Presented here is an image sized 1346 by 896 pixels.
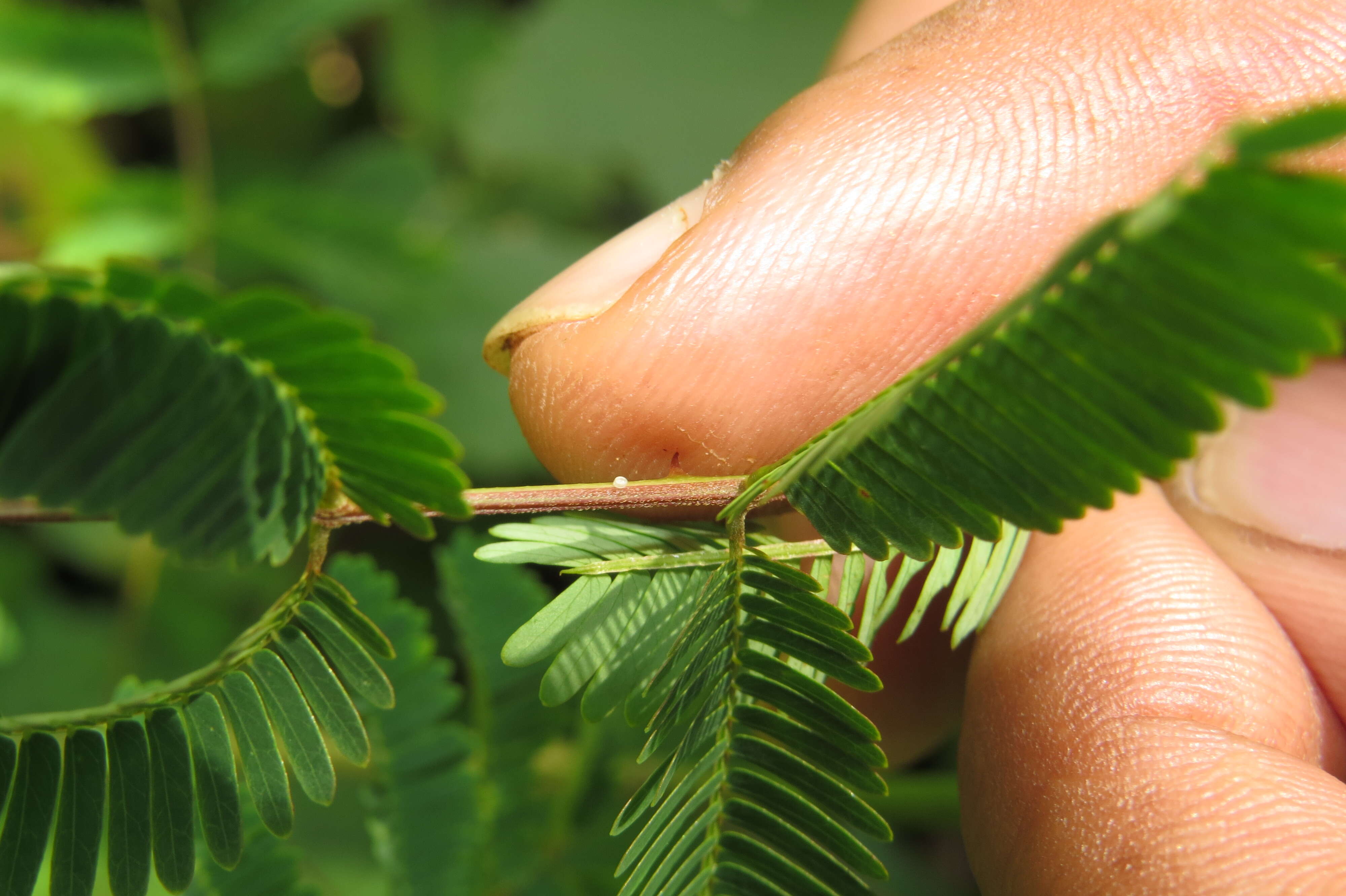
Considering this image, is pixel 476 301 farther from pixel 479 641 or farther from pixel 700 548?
pixel 700 548

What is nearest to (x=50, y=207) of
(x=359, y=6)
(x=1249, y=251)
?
(x=359, y=6)

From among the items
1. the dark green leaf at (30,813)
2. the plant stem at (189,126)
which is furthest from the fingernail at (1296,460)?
the plant stem at (189,126)

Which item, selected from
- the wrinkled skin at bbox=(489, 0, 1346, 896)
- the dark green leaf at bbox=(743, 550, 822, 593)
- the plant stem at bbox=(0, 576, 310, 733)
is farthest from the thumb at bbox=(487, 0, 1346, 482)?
the plant stem at bbox=(0, 576, 310, 733)

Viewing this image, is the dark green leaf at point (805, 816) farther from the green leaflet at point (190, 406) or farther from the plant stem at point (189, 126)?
the plant stem at point (189, 126)

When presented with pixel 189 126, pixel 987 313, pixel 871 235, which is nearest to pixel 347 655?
pixel 871 235

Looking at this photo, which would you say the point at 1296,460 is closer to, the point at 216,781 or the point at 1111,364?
the point at 1111,364

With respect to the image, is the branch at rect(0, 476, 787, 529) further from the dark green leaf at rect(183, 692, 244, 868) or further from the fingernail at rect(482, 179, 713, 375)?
the fingernail at rect(482, 179, 713, 375)
